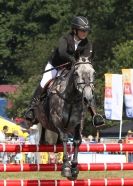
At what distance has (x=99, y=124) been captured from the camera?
1085cm

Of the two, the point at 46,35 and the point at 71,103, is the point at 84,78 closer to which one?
the point at 71,103

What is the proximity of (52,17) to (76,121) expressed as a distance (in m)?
66.3

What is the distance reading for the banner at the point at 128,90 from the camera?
2778 cm

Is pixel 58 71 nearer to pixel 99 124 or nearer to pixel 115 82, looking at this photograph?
pixel 99 124

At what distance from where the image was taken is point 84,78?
10.0 metres

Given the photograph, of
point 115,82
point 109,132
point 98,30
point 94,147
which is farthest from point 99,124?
point 98,30

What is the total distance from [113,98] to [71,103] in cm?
1750

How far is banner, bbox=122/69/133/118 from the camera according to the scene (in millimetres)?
27781

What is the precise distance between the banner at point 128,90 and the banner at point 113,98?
0.78 feet

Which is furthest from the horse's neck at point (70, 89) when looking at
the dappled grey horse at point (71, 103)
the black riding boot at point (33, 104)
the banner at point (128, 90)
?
the banner at point (128, 90)

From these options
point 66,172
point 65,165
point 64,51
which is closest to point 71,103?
point 64,51

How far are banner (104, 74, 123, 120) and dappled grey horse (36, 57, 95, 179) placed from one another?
1646 cm

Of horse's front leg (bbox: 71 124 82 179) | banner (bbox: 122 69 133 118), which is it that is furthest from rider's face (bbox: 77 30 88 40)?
banner (bbox: 122 69 133 118)

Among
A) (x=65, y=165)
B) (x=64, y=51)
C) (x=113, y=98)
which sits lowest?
(x=65, y=165)
